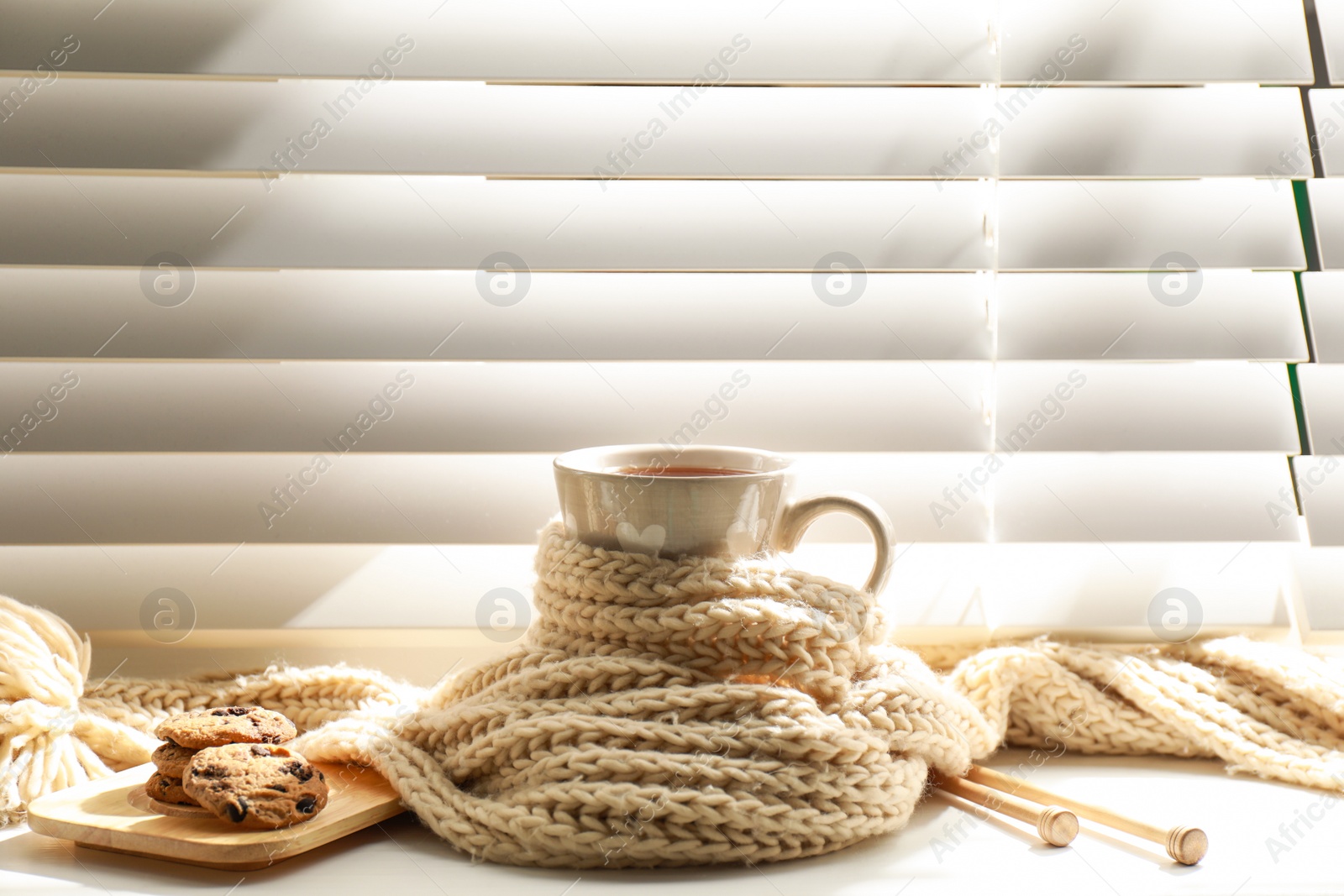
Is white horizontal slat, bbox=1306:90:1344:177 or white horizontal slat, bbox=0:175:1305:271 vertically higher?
white horizontal slat, bbox=1306:90:1344:177

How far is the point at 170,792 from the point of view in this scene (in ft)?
2.30

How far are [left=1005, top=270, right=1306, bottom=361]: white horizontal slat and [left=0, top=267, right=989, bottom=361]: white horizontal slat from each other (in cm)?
2

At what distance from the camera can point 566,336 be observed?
912 mm

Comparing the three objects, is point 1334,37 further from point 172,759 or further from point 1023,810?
point 172,759

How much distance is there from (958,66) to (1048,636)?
543mm

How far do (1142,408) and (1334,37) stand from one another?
1.25 feet

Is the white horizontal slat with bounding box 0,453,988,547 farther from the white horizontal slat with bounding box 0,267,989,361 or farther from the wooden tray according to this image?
the wooden tray

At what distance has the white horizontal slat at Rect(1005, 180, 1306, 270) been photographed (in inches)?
35.6

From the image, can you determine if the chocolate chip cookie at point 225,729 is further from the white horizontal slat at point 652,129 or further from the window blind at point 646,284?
the white horizontal slat at point 652,129

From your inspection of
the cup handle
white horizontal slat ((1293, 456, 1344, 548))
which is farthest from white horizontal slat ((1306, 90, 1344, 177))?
the cup handle

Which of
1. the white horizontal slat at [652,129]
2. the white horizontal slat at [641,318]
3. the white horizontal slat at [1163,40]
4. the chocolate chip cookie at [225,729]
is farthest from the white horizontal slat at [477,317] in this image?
the chocolate chip cookie at [225,729]

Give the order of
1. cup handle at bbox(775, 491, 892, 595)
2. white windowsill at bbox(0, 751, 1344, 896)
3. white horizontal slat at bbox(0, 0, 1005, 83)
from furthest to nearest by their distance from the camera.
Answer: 1. white horizontal slat at bbox(0, 0, 1005, 83)
2. cup handle at bbox(775, 491, 892, 595)
3. white windowsill at bbox(0, 751, 1344, 896)

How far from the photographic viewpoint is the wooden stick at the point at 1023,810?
70cm

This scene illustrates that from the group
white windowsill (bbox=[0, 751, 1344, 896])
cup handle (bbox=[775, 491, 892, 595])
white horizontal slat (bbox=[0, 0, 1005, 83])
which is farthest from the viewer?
white horizontal slat (bbox=[0, 0, 1005, 83])
